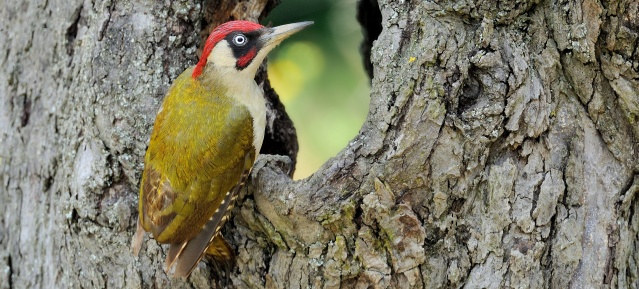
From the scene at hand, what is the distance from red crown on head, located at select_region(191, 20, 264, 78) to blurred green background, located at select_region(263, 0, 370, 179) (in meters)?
0.76

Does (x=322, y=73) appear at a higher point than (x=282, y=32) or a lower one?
lower

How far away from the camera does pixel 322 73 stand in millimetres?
4176

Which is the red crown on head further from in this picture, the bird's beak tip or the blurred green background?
the blurred green background

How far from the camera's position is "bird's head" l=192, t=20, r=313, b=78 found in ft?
9.90

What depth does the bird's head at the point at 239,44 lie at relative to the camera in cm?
302

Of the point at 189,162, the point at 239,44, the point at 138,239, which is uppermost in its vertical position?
the point at 239,44

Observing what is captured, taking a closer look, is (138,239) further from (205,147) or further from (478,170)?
(478,170)

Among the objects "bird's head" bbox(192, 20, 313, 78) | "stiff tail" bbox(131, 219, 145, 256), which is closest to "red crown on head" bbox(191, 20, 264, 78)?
"bird's head" bbox(192, 20, 313, 78)

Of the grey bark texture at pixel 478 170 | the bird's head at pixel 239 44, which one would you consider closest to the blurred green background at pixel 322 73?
the bird's head at pixel 239 44

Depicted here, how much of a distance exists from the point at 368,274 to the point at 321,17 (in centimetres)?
172

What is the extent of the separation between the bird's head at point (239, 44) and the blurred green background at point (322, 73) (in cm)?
71

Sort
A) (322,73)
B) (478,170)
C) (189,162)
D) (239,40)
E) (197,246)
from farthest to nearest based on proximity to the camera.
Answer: (322,73) → (239,40) → (189,162) → (197,246) → (478,170)

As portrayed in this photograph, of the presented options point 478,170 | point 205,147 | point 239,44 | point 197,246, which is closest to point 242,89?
point 239,44

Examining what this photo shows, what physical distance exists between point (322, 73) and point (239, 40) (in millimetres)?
1164
